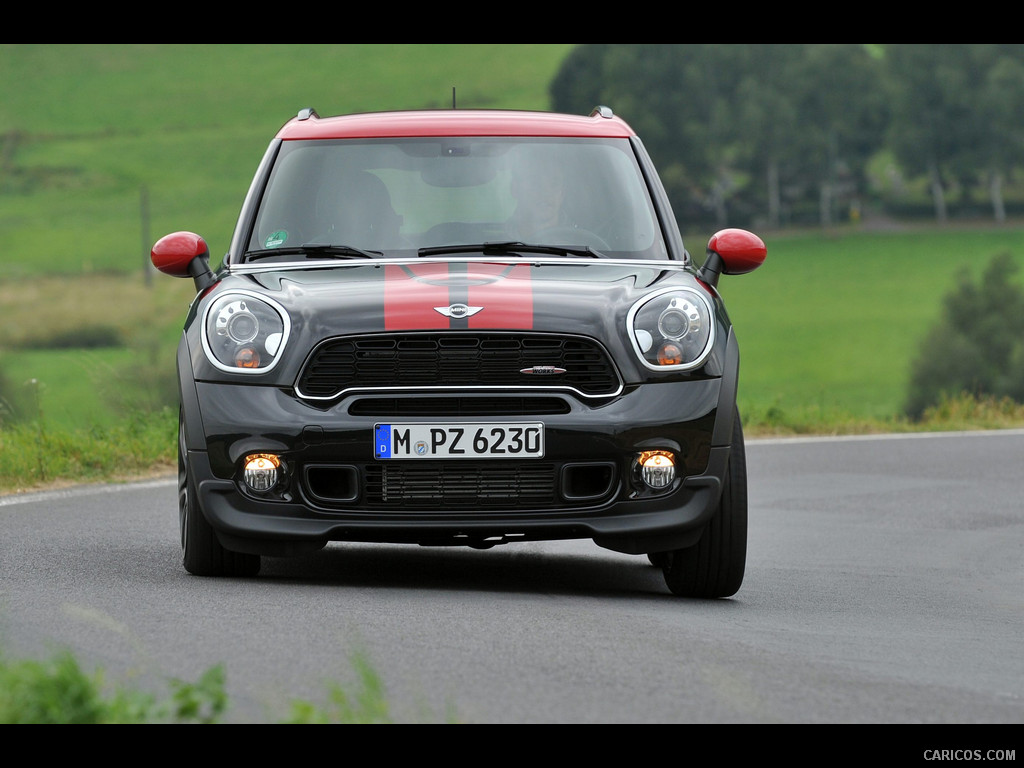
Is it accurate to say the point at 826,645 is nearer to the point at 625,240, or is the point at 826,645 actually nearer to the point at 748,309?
the point at 625,240

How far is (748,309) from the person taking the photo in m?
86.2

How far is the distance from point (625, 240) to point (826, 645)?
2326 mm

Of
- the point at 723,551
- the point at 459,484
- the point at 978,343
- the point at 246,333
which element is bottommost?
the point at 978,343

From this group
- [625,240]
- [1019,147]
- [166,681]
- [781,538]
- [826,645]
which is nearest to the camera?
[166,681]

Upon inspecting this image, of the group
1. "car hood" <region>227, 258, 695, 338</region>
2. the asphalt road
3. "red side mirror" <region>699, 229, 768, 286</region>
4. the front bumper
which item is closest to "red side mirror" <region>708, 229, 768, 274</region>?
"red side mirror" <region>699, 229, 768, 286</region>

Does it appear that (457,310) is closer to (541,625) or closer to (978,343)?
(541,625)

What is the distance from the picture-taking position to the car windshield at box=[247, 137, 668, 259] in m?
7.13

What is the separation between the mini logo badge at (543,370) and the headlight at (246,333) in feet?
2.87

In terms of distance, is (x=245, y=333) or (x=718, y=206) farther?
(x=718, y=206)

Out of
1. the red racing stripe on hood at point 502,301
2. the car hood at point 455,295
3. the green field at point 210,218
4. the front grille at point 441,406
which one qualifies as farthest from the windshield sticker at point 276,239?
the green field at point 210,218

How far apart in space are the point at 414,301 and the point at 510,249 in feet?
3.07

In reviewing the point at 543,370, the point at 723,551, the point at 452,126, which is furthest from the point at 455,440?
the point at 452,126

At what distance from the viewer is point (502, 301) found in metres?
6.20
